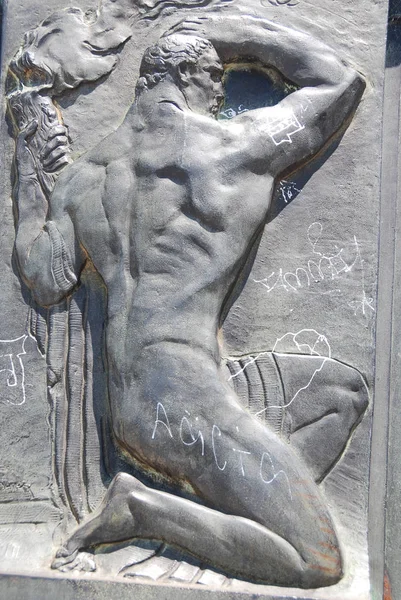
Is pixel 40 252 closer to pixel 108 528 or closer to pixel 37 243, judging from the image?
pixel 37 243

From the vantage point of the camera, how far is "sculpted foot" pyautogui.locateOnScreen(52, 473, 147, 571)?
3535 mm

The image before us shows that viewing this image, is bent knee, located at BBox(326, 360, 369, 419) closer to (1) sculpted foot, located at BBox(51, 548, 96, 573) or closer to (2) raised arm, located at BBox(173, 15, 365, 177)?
(2) raised arm, located at BBox(173, 15, 365, 177)

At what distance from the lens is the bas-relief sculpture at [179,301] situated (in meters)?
3.52

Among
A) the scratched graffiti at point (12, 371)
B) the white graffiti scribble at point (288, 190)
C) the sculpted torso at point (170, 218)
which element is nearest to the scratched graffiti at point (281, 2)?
the sculpted torso at point (170, 218)

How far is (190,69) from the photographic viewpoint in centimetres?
405

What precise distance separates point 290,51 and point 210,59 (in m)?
0.44

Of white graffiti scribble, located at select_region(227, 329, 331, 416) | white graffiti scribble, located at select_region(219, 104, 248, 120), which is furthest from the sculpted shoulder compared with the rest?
white graffiti scribble, located at select_region(227, 329, 331, 416)

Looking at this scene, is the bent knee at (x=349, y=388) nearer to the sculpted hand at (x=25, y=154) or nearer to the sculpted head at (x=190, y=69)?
the sculpted head at (x=190, y=69)

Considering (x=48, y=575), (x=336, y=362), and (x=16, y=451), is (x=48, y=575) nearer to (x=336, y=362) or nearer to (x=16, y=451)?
(x=16, y=451)

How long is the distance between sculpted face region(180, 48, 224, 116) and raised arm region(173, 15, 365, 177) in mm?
104

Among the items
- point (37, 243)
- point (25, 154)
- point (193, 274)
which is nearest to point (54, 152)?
point (25, 154)

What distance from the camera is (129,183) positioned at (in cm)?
396

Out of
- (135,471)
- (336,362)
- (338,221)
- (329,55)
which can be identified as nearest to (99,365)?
(135,471)

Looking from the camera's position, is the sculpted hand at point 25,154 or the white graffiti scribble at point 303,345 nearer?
the white graffiti scribble at point 303,345
